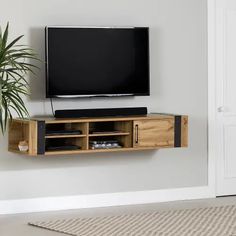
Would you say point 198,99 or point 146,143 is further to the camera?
point 198,99

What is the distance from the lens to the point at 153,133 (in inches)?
231

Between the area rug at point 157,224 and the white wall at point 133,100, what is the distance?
0.68 metres

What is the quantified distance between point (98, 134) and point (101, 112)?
0.65ft

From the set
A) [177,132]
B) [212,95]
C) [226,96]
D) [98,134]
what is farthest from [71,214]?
[226,96]

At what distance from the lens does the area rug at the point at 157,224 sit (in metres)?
4.88

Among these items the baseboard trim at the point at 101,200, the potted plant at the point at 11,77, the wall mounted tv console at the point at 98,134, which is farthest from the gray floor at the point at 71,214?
the potted plant at the point at 11,77

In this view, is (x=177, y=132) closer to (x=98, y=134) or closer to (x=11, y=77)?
(x=98, y=134)

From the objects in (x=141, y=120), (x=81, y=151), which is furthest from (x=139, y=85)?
(x=81, y=151)

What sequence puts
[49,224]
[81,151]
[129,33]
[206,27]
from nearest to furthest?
[49,224] < [81,151] < [129,33] < [206,27]

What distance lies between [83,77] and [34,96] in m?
0.46

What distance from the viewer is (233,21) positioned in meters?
6.60

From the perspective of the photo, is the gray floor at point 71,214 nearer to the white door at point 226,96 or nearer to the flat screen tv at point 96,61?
the white door at point 226,96

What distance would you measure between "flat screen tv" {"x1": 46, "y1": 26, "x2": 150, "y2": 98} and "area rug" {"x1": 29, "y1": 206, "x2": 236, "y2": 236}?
116 centimetres

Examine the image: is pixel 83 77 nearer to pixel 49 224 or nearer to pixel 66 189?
pixel 66 189
